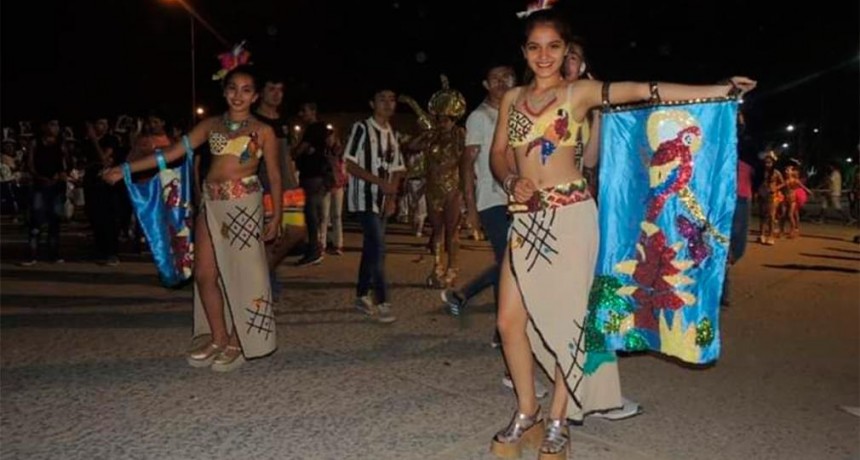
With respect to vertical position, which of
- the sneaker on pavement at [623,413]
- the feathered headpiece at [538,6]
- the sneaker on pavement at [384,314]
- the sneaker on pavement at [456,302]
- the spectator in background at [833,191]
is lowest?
the sneaker on pavement at [623,413]

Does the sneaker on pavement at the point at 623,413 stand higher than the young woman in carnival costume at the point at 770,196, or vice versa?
the young woman in carnival costume at the point at 770,196

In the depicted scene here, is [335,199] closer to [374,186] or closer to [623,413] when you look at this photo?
[374,186]

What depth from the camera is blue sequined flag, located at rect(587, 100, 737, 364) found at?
362 cm

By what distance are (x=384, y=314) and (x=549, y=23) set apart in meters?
3.72

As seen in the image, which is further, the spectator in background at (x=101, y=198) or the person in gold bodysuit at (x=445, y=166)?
the spectator in background at (x=101, y=198)

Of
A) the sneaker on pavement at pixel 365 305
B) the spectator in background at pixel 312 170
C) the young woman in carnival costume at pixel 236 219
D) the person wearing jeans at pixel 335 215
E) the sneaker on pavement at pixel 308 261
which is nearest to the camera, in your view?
the young woman in carnival costume at pixel 236 219

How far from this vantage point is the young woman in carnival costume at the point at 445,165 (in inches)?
329

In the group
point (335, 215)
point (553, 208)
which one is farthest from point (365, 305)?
point (335, 215)

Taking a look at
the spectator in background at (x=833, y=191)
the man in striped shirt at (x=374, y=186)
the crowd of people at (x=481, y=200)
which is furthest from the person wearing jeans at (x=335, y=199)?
the spectator in background at (x=833, y=191)

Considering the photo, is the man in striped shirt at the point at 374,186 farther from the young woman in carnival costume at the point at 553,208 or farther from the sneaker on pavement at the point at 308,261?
the sneaker on pavement at the point at 308,261

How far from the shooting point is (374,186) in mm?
6883

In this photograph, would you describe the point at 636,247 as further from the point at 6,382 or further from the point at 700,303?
the point at 6,382

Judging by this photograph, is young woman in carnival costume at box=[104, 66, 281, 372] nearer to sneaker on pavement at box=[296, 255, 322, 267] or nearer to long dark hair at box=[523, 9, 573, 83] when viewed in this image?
long dark hair at box=[523, 9, 573, 83]

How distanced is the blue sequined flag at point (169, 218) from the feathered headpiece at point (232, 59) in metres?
0.64
